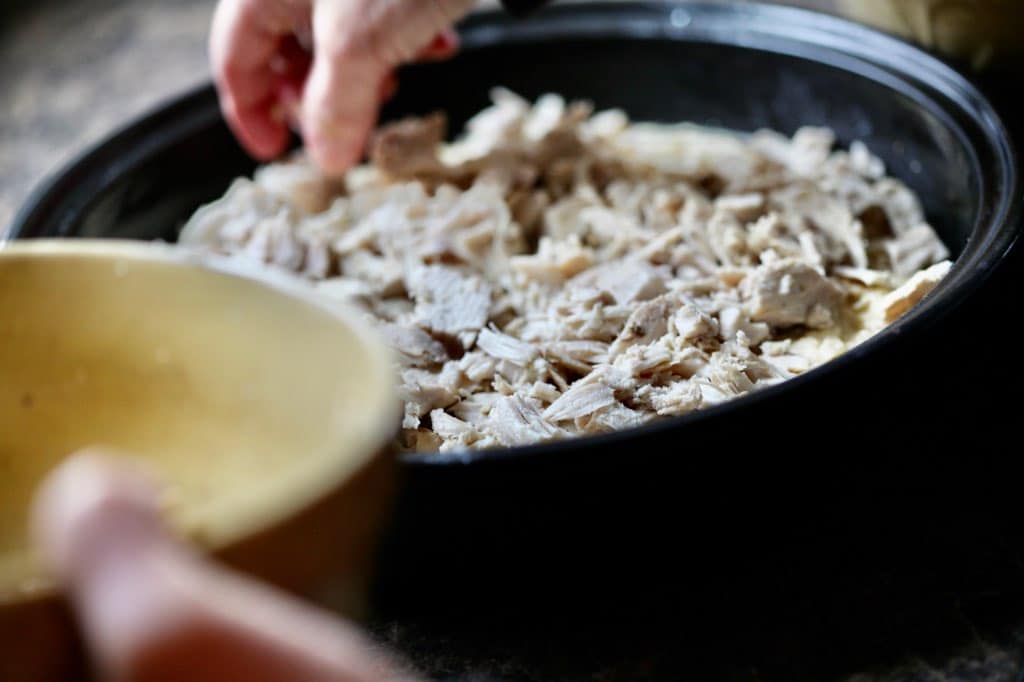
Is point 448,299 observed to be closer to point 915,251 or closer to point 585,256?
point 585,256

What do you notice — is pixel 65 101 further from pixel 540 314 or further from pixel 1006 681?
pixel 1006 681

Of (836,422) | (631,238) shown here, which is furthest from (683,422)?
(631,238)

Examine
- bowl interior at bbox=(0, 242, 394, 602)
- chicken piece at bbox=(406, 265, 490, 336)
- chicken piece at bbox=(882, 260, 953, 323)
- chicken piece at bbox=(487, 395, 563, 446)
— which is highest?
bowl interior at bbox=(0, 242, 394, 602)

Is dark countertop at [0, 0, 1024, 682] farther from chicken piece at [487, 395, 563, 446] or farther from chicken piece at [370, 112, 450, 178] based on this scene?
chicken piece at [370, 112, 450, 178]

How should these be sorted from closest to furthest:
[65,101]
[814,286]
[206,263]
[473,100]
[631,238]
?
[206,263] < [814,286] < [631,238] < [473,100] < [65,101]

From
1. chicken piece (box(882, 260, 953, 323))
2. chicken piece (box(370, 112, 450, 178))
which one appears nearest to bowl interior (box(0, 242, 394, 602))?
chicken piece (box(882, 260, 953, 323))

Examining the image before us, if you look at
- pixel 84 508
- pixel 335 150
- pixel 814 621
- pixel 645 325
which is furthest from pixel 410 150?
pixel 84 508

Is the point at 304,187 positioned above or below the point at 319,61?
below
